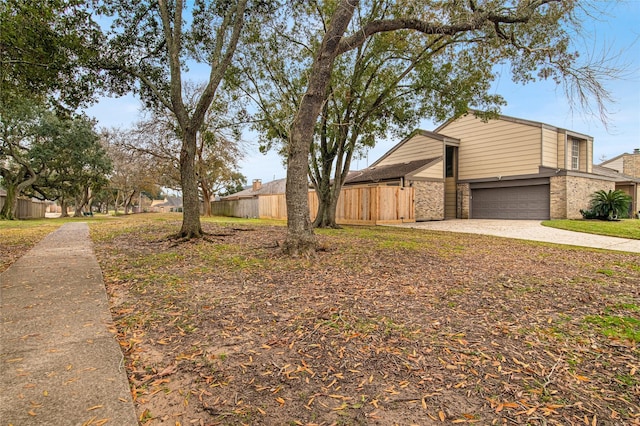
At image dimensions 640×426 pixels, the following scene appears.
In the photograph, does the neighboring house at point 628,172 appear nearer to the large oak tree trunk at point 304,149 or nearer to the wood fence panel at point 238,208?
the large oak tree trunk at point 304,149

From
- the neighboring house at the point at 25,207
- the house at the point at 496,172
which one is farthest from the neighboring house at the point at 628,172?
the neighboring house at the point at 25,207

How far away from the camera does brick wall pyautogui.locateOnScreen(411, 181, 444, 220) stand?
17.8m

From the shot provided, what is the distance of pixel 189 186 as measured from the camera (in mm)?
8328

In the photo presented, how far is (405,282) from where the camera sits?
443 cm

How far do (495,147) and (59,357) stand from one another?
20.3 m

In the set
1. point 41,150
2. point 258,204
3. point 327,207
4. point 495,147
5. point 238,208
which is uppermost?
point 41,150

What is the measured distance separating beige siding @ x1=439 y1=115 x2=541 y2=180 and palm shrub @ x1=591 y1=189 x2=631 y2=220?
2972 millimetres

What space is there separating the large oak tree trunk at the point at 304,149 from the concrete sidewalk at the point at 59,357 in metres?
3.11

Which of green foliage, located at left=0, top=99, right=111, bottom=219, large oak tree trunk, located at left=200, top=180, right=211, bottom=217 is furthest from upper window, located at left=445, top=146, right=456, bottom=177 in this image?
green foliage, located at left=0, top=99, right=111, bottom=219

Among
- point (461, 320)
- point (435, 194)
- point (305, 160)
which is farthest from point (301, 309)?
point (435, 194)

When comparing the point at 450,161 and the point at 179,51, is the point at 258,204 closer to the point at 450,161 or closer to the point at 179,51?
the point at 450,161

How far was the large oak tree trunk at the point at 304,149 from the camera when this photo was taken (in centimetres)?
593

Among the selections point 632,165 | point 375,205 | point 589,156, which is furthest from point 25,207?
point 632,165

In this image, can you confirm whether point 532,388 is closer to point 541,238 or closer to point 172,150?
point 541,238
